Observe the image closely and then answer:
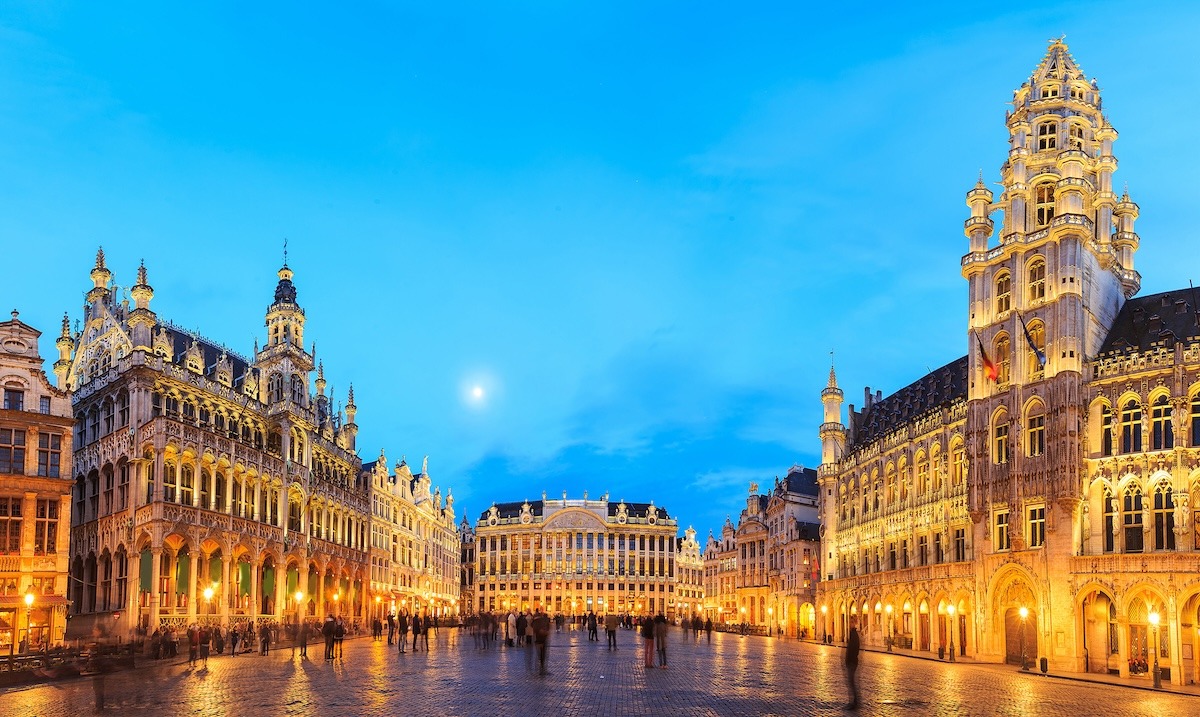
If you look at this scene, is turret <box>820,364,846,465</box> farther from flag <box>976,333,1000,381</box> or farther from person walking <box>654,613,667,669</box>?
person walking <box>654,613,667,669</box>

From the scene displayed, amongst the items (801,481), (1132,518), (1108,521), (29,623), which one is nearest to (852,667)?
(1132,518)

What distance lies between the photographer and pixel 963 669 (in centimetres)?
4956

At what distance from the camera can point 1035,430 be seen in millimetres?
55125

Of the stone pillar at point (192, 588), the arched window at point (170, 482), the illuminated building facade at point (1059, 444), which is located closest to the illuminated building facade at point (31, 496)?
the arched window at point (170, 482)

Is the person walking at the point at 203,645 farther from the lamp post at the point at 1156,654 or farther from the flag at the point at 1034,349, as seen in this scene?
the flag at the point at 1034,349

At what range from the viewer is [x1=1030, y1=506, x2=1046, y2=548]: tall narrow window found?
53.7 metres

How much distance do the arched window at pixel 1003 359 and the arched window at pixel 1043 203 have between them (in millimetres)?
6573

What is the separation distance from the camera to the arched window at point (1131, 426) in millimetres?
50438

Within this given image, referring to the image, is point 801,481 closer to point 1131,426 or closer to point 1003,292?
point 1003,292

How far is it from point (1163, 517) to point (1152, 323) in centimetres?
1078

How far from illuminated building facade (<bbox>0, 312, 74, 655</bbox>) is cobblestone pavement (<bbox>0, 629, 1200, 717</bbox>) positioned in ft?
28.6

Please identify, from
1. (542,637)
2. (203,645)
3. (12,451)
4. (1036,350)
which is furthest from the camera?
(1036,350)

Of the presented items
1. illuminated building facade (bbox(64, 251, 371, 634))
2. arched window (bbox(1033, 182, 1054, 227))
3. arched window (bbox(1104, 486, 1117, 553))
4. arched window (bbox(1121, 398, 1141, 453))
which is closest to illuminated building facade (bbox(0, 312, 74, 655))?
illuminated building facade (bbox(64, 251, 371, 634))

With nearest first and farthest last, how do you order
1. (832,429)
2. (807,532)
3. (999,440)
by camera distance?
(999,440) < (832,429) < (807,532)
